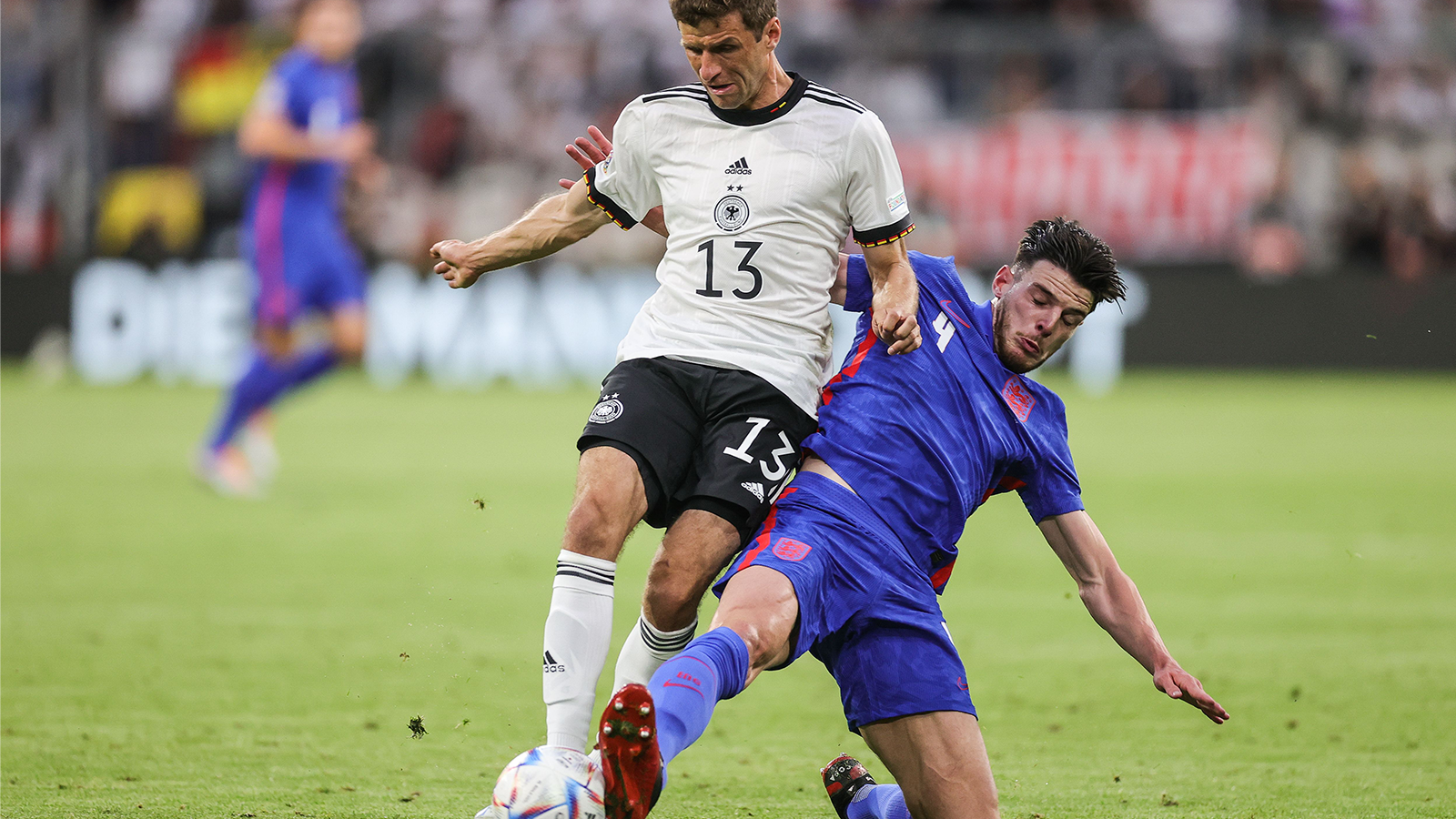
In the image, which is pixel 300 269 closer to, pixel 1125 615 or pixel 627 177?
pixel 627 177

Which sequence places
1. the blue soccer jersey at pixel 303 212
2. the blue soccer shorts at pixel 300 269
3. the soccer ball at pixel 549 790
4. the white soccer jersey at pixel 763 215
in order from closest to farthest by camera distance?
1. the soccer ball at pixel 549 790
2. the white soccer jersey at pixel 763 215
3. the blue soccer jersey at pixel 303 212
4. the blue soccer shorts at pixel 300 269

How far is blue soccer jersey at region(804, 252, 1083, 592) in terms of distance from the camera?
4.18m

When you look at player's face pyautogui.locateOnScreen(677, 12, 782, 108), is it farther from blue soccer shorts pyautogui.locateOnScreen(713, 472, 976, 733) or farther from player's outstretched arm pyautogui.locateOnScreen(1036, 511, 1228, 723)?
player's outstretched arm pyautogui.locateOnScreen(1036, 511, 1228, 723)

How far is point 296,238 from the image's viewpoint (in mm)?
11016

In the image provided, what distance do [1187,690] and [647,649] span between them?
4.72ft

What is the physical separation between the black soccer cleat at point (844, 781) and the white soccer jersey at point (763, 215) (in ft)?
3.34

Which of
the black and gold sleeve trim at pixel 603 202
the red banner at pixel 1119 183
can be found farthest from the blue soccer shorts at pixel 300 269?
the red banner at pixel 1119 183

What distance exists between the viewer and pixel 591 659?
3.92 m

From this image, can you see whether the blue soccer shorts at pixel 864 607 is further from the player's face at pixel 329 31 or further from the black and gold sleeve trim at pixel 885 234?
the player's face at pixel 329 31

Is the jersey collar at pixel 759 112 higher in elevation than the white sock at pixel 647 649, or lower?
higher

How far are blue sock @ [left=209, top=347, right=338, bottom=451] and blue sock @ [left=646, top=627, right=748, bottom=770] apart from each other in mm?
7427

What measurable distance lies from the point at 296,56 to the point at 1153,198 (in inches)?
414

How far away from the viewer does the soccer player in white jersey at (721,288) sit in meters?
4.11

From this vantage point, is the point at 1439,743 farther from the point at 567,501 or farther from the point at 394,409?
the point at 394,409
